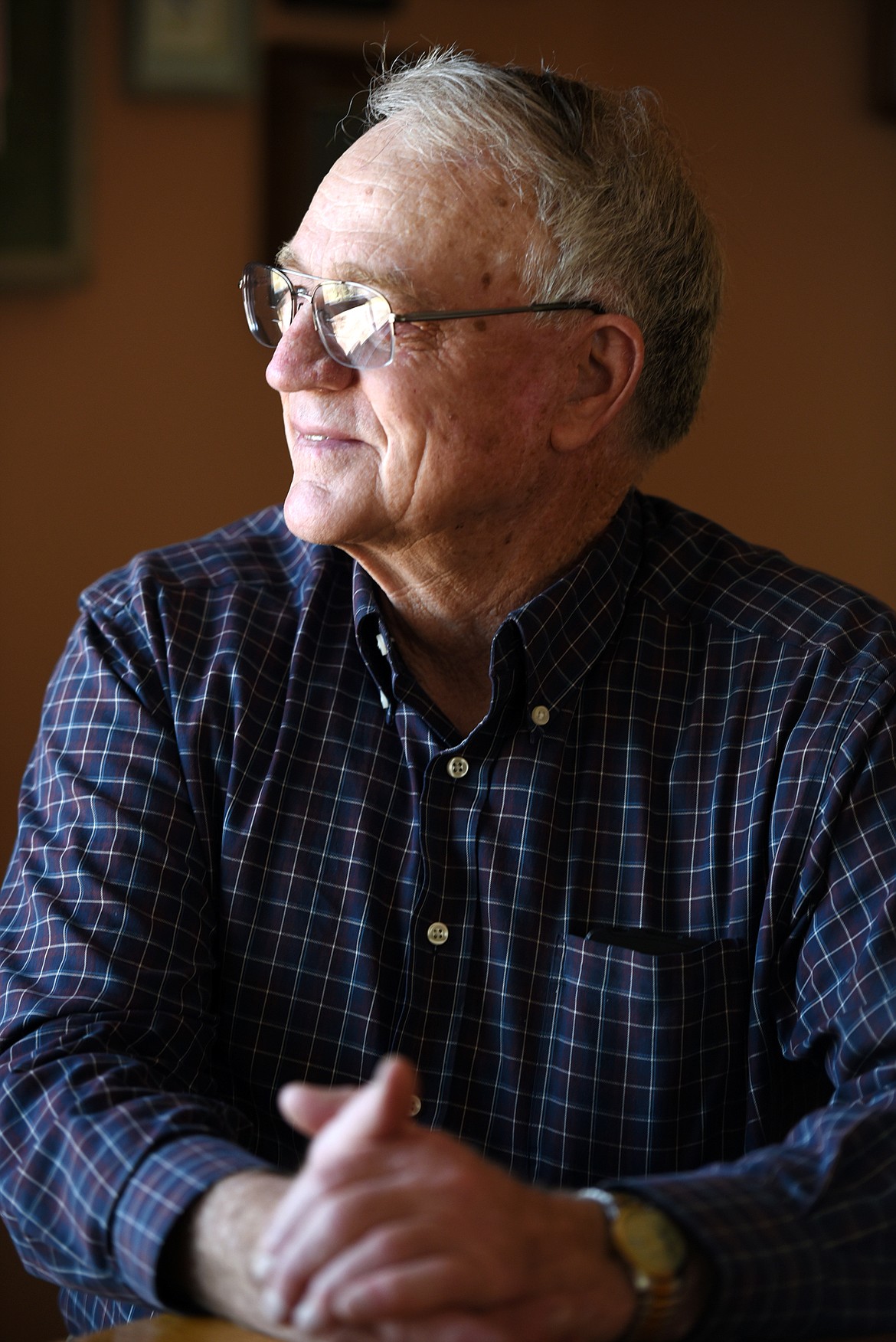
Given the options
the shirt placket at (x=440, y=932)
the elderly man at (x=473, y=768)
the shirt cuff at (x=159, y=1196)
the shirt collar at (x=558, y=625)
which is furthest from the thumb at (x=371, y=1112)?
the shirt collar at (x=558, y=625)

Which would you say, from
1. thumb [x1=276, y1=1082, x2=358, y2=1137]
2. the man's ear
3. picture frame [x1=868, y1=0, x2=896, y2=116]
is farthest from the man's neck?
picture frame [x1=868, y1=0, x2=896, y2=116]

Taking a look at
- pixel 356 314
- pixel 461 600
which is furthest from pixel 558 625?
pixel 356 314

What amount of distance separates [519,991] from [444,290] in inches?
27.3

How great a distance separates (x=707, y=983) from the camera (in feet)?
4.40

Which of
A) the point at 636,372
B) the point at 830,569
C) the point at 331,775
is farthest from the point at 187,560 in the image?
the point at 830,569

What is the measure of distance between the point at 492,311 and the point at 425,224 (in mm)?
107

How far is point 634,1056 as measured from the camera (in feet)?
4.35

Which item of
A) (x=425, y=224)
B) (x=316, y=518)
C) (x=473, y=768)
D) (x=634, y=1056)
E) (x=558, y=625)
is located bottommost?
(x=634, y=1056)

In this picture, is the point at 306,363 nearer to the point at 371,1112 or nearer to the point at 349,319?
the point at 349,319

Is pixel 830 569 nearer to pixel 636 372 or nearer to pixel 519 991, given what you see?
pixel 636 372

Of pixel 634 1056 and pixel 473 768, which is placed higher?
pixel 473 768

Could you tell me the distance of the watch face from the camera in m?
0.99

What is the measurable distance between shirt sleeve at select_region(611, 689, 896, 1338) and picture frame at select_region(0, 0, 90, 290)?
56.2 inches

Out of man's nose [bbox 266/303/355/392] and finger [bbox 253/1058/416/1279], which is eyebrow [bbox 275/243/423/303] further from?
finger [bbox 253/1058/416/1279]
